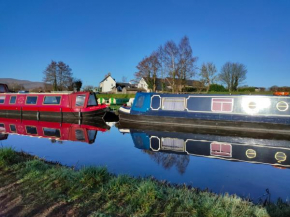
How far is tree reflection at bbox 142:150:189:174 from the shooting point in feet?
17.7

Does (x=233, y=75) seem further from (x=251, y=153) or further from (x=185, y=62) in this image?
(x=251, y=153)

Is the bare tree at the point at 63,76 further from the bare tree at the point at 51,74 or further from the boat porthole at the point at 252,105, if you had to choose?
the boat porthole at the point at 252,105

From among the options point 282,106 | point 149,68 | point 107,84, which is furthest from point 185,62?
point 107,84

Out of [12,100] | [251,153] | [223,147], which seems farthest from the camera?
[12,100]

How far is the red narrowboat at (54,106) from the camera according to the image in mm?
14234

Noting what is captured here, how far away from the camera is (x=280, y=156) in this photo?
6383 millimetres

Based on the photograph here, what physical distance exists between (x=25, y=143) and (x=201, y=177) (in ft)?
19.7

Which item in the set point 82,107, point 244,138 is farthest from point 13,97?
point 244,138

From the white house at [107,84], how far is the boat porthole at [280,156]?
5413 centimetres

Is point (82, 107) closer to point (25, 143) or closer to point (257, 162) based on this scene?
point (25, 143)

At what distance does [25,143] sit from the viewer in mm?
7867

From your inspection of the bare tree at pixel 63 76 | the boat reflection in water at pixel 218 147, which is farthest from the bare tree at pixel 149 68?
the boat reflection in water at pixel 218 147

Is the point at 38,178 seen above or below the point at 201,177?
above

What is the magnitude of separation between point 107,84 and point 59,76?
1623 cm
